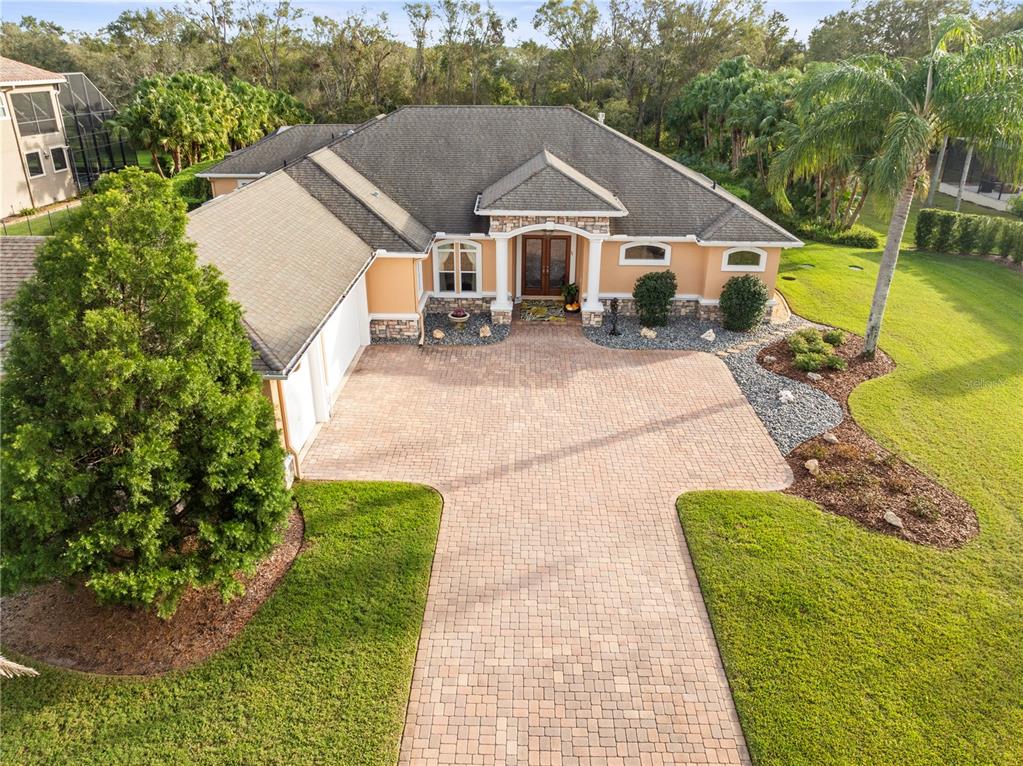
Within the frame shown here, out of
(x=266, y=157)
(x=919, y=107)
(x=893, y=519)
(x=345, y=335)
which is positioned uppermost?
(x=919, y=107)

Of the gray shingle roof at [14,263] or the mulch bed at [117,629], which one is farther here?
the gray shingle roof at [14,263]

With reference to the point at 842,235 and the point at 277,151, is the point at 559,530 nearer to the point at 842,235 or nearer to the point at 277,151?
the point at 277,151

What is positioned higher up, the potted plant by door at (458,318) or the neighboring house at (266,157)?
the neighboring house at (266,157)

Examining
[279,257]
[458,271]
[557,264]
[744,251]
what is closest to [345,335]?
[279,257]

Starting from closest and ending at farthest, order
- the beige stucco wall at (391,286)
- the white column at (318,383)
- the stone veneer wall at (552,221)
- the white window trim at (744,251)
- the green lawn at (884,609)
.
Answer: the green lawn at (884,609)
the white column at (318,383)
the beige stucco wall at (391,286)
the stone veneer wall at (552,221)
the white window trim at (744,251)

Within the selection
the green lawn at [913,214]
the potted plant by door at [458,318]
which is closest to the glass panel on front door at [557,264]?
the potted plant by door at [458,318]

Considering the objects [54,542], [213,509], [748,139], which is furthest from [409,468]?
[748,139]

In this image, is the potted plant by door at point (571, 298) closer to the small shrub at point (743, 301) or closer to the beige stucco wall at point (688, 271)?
the beige stucco wall at point (688, 271)
